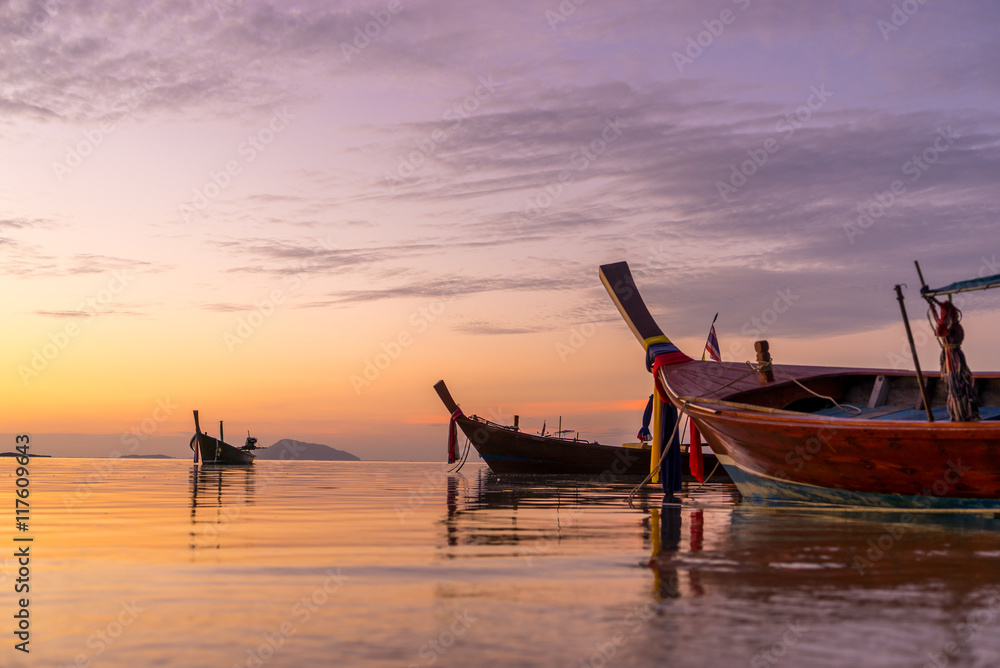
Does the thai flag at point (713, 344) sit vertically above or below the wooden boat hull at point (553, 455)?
above

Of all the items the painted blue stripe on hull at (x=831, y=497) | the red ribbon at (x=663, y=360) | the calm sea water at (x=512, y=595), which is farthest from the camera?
the red ribbon at (x=663, y=360)

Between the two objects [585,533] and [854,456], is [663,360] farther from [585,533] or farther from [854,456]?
[585,533]

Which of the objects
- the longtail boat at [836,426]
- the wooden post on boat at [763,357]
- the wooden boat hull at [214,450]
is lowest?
the wooden boat hull at [214,450]

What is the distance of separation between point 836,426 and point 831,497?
6.25 ft

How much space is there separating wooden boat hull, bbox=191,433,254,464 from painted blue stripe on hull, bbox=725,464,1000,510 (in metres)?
68.4

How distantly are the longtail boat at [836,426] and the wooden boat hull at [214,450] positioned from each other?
219ft

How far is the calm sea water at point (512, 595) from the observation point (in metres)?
4.29

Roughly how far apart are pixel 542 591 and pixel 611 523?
20.0ft

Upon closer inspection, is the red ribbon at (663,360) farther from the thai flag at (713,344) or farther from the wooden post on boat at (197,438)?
the wooden post on boat at (197,438)

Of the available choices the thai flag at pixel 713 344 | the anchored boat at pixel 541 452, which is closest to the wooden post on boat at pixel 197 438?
the anchored boat at pixel 541 452

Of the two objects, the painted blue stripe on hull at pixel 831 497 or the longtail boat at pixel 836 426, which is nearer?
the longtail boat at pixel 836 426

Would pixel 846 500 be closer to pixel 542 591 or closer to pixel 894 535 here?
pixel 894 535

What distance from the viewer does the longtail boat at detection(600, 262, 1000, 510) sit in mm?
11500

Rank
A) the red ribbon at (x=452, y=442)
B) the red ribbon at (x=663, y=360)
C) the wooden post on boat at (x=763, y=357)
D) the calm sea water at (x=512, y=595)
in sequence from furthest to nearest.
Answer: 1. the red ribbon at (x=452, y=442)
2. the red ribbon at (x=663, y=360)
3. the wooden post on boat at (x=763, y=357)
4. the calm sea water at (x=512, y=595)
